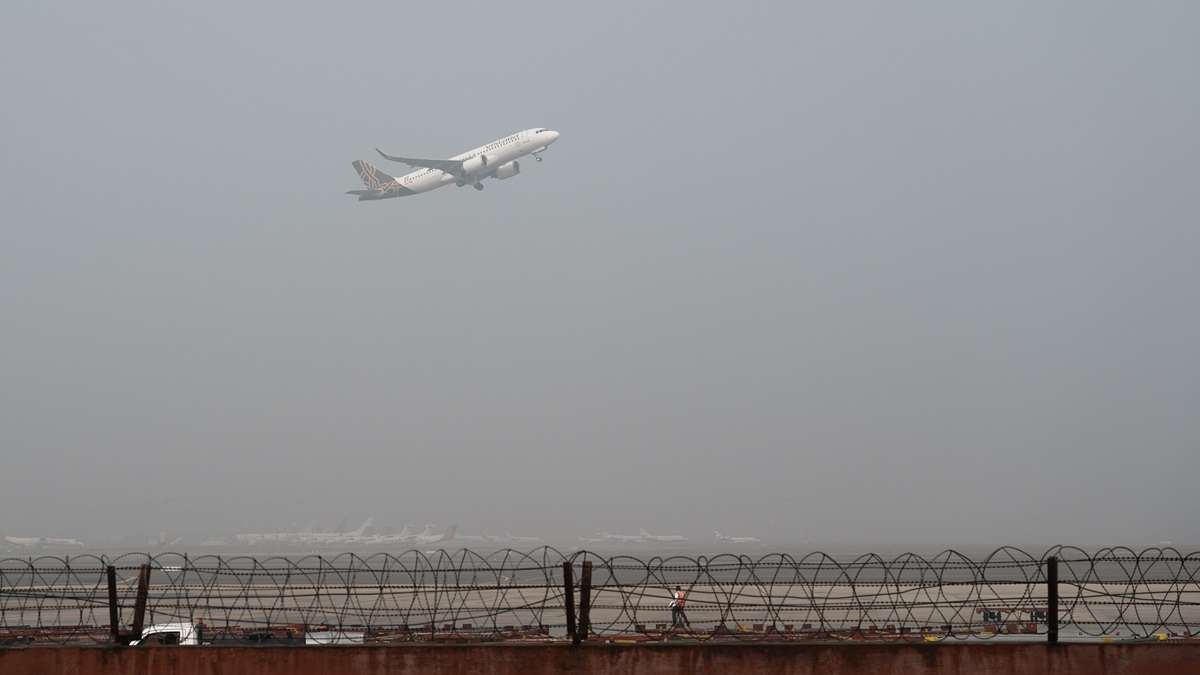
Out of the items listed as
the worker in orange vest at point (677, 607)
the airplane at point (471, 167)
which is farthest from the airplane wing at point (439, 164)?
the worker in orange vest at point (677, 607)

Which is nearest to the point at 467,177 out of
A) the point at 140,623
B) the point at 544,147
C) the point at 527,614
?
the point at 544,147

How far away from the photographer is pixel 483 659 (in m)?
13.8

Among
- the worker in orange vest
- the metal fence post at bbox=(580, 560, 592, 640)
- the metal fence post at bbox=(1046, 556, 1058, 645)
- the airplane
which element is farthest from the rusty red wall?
the airplane

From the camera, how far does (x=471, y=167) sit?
113938 mm

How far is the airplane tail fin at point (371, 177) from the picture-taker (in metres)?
124

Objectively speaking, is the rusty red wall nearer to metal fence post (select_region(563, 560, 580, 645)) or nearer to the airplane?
metal fence post (select_region(563, 560, 580, 645))

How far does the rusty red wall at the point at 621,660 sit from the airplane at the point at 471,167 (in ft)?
322

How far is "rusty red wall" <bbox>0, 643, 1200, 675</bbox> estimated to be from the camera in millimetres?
13562

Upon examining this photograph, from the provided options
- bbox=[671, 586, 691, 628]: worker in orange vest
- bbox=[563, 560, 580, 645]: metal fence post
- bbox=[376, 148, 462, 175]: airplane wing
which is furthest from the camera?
bbox=[376, 148, 462, 175]: airplane wing

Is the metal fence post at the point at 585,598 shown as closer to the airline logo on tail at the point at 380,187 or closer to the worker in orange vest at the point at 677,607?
the worker in orange vest at the point at 677,607

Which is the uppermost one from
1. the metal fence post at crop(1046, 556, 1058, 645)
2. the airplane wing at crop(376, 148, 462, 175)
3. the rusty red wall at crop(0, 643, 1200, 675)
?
the airplane wing at crop(376, 148, 462, 175)

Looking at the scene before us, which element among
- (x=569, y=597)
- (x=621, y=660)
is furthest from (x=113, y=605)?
(x=621, y=660)

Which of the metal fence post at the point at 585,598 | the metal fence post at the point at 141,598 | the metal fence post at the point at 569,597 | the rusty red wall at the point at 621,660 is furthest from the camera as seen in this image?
the metal fence post at the point at 141,598

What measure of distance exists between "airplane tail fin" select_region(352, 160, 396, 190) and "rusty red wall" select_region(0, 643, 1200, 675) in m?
112
